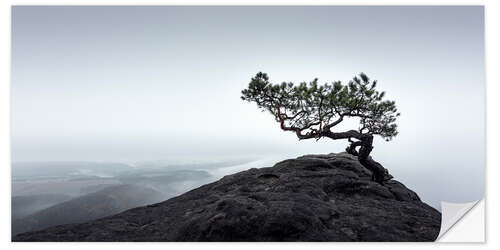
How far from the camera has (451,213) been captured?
5.98 metres

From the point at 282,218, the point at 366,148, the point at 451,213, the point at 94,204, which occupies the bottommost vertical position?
the point at 94,204

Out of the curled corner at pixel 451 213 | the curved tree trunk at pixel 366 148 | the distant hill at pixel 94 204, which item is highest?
the curved tree trunk at pixel 366 148

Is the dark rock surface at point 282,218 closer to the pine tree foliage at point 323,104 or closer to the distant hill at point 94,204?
the pine tree foliage at point 323,104

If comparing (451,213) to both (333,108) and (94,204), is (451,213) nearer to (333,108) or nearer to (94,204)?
(333,108)

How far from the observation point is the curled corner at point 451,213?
5375 mm

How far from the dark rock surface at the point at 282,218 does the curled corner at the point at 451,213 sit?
0.46 feet

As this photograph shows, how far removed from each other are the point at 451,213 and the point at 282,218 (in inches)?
182

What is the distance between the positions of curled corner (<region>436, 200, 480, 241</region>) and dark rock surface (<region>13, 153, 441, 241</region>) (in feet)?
0.46

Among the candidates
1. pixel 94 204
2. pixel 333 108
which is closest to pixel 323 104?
pixel 333 108

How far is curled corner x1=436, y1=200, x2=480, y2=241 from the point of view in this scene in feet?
17.6

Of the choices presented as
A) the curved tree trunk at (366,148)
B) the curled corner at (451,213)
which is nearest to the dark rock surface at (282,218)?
the curled corner at (451,213)

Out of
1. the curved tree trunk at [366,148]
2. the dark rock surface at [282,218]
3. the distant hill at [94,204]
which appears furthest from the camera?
the distant hill at [94,204]

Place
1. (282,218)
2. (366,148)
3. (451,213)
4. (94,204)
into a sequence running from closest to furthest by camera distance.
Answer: (282,218)
(451,213)
(366,148)
(94,204)
